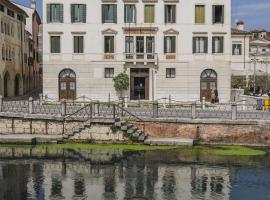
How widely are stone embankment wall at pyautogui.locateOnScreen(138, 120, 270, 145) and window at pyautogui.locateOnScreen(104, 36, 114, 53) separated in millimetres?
22784

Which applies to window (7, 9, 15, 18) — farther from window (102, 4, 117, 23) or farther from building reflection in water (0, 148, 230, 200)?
building reflection in water (0, 148, 230, 200)

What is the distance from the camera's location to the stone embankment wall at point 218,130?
41125 mm

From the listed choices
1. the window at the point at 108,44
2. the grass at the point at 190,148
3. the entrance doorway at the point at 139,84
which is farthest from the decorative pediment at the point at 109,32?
the grass at the point at 190,148

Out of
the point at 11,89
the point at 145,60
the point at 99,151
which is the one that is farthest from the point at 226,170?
the point at 11,89

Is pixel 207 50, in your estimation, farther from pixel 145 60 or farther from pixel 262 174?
pixel 262 174

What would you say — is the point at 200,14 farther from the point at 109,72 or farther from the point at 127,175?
the point at 127,175

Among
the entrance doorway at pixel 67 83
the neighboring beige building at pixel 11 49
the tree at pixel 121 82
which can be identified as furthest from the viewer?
the neighboring beige building at pixel 11 49

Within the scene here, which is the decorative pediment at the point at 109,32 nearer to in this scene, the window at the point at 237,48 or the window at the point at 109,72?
the window at the point at 109,72

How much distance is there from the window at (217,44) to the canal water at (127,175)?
27021 mm

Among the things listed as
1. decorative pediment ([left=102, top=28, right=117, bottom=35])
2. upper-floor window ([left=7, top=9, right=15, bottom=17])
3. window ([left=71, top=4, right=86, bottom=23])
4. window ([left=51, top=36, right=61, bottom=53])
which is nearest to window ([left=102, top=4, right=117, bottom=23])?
decorative pediment ([left=102, top=28, right=117, bottom=35])

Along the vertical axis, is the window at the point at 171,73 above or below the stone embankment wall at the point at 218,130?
above

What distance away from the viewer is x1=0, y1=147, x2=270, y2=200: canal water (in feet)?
92.1

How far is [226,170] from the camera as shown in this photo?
33406 millimetres

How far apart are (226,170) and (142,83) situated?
3183 cm
